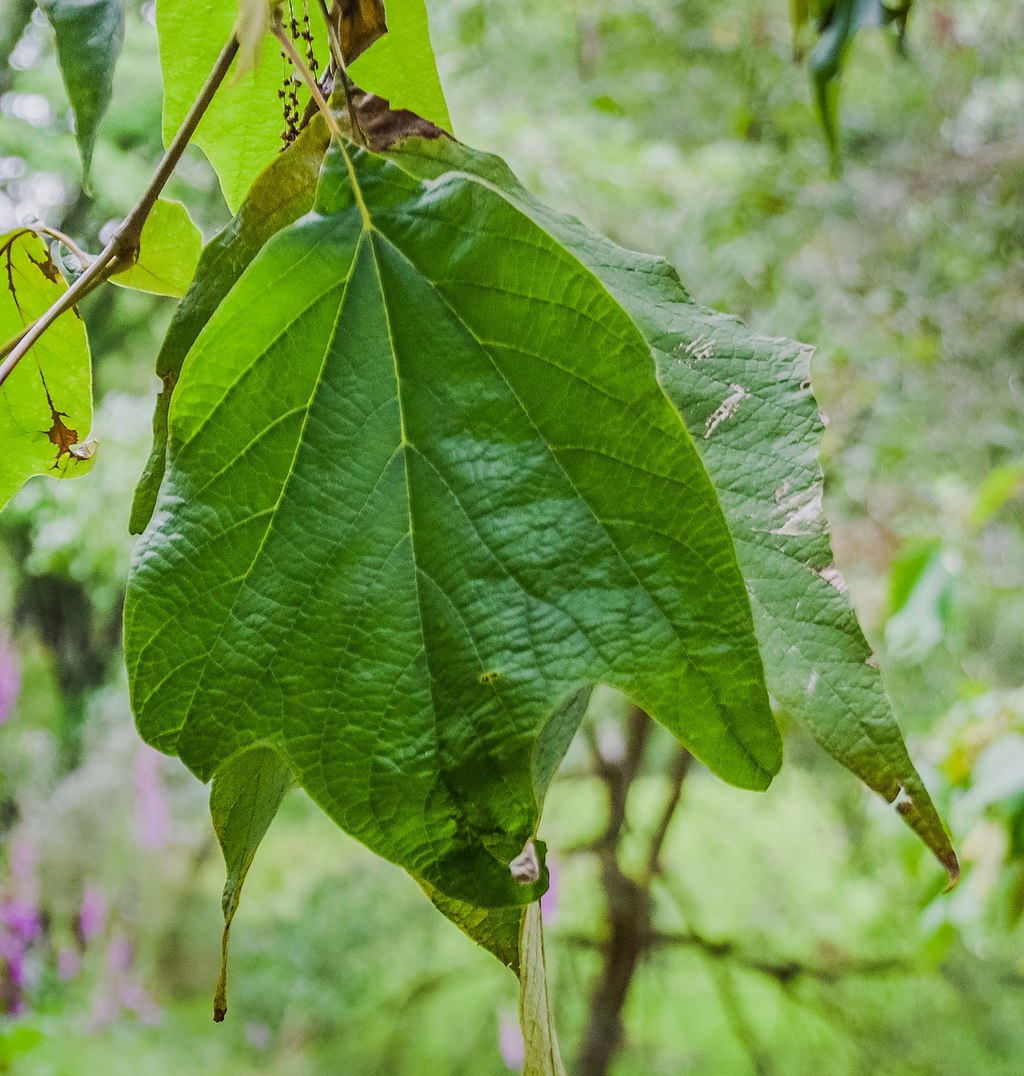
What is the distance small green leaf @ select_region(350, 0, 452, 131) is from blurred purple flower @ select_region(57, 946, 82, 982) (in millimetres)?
1869

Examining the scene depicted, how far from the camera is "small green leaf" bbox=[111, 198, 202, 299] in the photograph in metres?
0.21

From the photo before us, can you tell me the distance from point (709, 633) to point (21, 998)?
5.95 feet

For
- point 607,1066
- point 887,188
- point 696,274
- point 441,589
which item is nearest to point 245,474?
point 441,589

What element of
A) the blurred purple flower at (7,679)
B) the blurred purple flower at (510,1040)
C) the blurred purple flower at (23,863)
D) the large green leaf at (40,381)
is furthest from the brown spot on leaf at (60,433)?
the blurred purple flower at (23,863)

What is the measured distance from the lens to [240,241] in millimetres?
158

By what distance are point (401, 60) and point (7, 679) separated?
5.41 ft

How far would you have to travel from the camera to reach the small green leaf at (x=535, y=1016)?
0.50 ft

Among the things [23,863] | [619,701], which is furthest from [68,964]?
[619,701]

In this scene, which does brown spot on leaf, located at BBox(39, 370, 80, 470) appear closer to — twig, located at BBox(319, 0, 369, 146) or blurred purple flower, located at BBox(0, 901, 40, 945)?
twig, located at BBox(319, 0, 369, 146)

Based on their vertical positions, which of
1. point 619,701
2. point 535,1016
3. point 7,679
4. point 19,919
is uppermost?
point 535,1016

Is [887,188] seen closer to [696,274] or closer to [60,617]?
[696,274]

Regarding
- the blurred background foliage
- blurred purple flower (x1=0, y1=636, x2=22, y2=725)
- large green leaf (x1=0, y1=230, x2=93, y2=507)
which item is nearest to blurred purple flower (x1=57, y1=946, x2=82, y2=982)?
the blurred background foliage

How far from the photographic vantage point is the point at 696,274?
1589mm

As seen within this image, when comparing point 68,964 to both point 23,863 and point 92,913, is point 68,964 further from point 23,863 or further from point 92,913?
point 23,863
